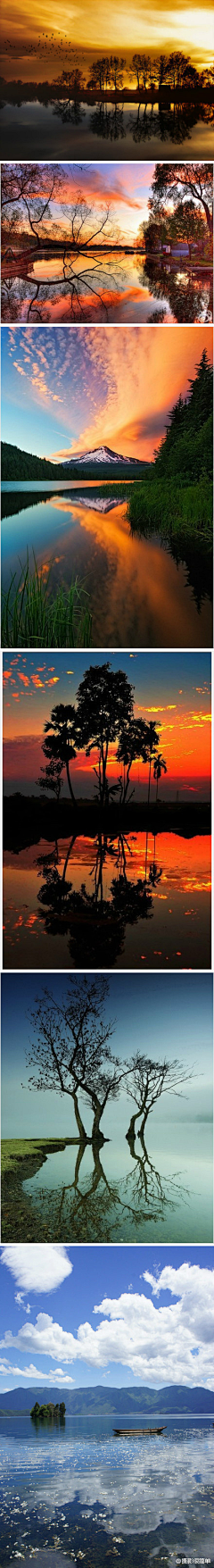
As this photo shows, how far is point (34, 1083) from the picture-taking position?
18.2 ft

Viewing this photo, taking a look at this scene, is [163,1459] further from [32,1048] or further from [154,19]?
[154,19]

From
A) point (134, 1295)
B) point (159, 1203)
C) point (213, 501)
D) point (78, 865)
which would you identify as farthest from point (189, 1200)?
point (213, 501)

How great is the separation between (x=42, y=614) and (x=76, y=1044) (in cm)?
188

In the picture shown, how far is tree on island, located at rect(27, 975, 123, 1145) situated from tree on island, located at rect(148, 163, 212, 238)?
3390mm

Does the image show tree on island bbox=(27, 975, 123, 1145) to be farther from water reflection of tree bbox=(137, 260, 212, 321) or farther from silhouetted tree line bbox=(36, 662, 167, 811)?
water reflection of tree bbox=(137, 260, 212, 321)

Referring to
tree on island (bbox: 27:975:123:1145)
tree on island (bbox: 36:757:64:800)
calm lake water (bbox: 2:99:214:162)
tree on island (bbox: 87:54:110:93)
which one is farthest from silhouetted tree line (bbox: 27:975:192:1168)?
tree on island (bbox: 87:54:110:93)

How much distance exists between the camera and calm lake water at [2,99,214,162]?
5594 millimetres

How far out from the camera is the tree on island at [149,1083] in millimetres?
5504

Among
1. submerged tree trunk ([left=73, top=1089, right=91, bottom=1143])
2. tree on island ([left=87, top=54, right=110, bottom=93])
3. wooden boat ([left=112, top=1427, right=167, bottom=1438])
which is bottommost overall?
wooden boat ([left=112, top=1427, right=167, bottom=1438])

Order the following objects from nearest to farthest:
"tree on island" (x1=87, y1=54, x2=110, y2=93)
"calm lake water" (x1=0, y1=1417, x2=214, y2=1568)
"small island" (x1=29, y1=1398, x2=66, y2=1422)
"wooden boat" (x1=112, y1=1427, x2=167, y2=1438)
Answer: "calm lake water" (x1=0, y1=1417, x2=214, y2=1568)
"wooden boat" (x1=112, y1=1427, x2=167, y2=1438)
"small island" (x1=29, y1=1398, x2=66, y2=1422)
"tree on island" (x1=87, y1=54, x2=110, y2=93)

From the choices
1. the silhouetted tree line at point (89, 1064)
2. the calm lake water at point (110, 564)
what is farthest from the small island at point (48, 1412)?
the calm lake water at point (110, 564)

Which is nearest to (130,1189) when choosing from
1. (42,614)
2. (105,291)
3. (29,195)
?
(42,614)

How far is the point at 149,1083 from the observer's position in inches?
217

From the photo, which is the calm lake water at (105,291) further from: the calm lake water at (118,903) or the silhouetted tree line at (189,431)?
the calm lake water at (118,903)
